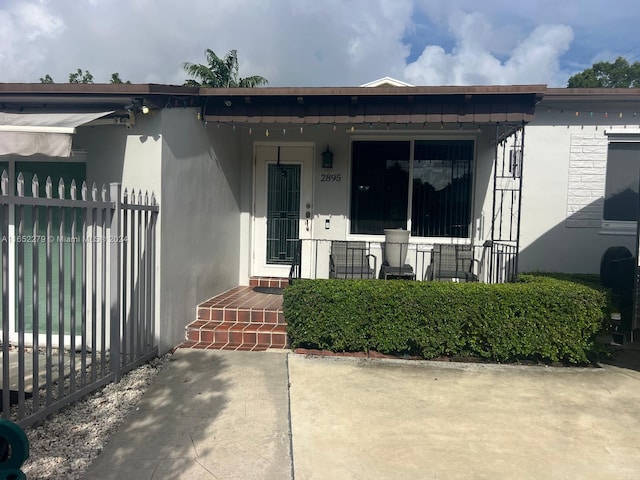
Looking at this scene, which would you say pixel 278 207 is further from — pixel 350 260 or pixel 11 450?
pixel 11 450

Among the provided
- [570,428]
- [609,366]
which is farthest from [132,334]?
[609,366]

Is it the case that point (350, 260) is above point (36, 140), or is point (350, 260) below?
below

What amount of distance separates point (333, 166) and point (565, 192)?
11.1 feet

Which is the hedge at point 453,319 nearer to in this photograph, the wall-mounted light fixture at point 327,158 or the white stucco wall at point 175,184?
the white stucco wall at point 175,184

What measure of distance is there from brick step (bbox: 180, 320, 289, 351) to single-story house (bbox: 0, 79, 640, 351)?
243mm

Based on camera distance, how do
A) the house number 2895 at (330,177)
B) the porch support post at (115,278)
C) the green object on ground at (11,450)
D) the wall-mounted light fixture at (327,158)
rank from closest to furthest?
the green object on ground at (11,450), the porch support post at (115,278), the wall-mounted light fixture at (327,158), the house number 2895 at (330,177)

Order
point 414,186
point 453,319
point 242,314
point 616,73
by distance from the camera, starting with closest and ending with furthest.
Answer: point 453,319
point 242,314
point 414,186
point 616,73

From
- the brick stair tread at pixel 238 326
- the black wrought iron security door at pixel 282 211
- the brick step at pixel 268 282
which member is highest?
the black wrought iron security door at pixel 282 211

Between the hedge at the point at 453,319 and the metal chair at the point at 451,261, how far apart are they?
1.47 metres

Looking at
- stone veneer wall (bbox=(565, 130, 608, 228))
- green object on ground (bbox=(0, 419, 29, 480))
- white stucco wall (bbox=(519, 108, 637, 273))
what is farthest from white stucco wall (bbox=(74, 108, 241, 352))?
stone veneer wall (bbox=(565, 130, 608, 228))

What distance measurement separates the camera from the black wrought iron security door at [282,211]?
6992mm

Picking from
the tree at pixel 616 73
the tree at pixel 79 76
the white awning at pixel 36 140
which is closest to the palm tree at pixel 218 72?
the tree at pixel 79 76

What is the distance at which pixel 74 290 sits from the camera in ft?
10.7

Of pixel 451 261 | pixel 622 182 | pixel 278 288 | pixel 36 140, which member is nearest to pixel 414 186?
pixel 451 261
